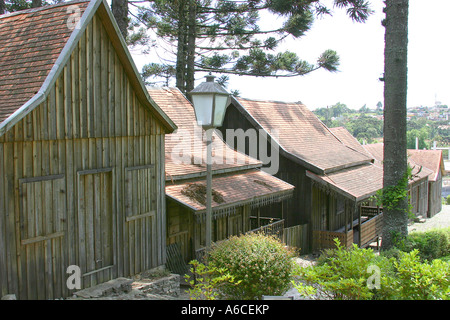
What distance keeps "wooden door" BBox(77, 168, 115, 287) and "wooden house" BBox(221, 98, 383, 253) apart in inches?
378

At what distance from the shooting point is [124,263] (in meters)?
9.70

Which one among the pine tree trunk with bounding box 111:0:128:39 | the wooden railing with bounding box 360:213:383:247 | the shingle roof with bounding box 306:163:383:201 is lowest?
the wooden railing with bounding box 360:213:383:247

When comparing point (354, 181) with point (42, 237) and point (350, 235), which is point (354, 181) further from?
point (42, 237)

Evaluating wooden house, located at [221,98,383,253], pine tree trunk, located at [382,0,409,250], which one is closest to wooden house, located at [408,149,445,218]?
wooden house, located at [221,98,383,253]

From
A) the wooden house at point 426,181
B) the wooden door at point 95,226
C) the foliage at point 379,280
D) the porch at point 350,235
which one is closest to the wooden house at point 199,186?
the wooden door at point 95,226

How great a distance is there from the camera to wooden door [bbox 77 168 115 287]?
28.6 feet

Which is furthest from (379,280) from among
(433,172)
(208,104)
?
(433,172)

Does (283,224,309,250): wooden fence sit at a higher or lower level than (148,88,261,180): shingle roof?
lower

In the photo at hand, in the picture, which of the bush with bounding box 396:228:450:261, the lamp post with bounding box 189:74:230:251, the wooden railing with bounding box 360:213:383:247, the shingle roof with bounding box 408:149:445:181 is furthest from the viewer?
the shingle roof with bounding box 408:149:445:181

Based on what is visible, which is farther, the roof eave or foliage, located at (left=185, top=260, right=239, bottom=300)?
the roof eave

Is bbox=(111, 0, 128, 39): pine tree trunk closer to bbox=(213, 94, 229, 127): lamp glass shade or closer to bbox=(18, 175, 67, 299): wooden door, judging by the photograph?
bbox=(18, 175, 67, 299): wooden door

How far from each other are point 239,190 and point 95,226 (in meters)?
5.25

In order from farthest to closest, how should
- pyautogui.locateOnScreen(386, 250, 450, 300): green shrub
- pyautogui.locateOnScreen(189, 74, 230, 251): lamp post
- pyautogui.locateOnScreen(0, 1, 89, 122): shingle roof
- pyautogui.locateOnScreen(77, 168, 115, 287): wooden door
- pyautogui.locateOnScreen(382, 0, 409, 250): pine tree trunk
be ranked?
pyautogui.locateOnScreen(382, 0, 409, 250): pine tree trunk
pyautogui.locateOnScreen(77, 168, 115, 287): wooden door
pyautogui.locateOnScreen(0, 1, 89, 122): shingle roof
pyautogui.locateOnScreen(189, 74, 230, 251): lamp post
pyautogui.locateOnScreen(386, 250, 450, 300): green shrub

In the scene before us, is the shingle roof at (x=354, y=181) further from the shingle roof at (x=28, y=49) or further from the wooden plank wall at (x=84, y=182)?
the shingle roof at (x=28, y=49)
